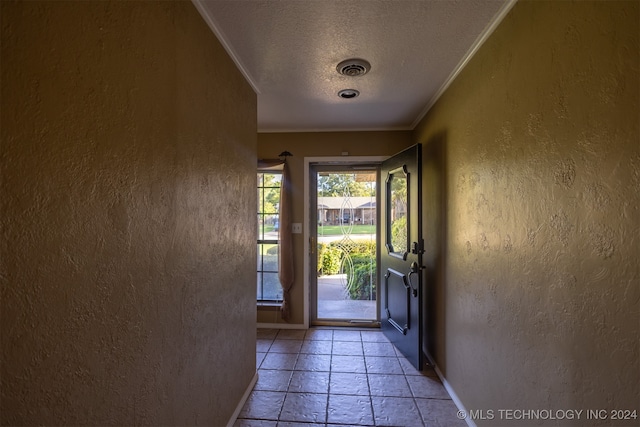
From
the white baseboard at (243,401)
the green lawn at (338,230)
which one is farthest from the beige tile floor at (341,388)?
the green lawn at (338,230)

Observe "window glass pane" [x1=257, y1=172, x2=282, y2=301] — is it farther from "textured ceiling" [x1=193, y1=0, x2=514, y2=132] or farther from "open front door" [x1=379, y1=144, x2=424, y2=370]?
Answer: "open front door" [x1=379, y1=144, x2=424, y2=370]

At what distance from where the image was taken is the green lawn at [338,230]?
3477 millimetres

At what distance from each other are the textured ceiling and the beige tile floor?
231cm

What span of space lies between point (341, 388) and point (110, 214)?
2055 mm

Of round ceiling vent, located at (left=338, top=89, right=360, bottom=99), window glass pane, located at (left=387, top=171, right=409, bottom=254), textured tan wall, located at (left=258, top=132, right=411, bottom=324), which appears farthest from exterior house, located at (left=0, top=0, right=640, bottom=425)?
textured tan wall, located at (left=258, top=132, right=411, bottom=324)

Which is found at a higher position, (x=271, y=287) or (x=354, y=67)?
(x=354, y=67)

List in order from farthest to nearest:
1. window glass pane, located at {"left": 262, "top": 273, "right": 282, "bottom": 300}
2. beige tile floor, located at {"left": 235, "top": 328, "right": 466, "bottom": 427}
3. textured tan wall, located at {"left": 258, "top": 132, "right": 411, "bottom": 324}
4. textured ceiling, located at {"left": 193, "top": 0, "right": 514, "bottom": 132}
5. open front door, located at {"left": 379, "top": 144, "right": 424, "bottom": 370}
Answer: window glass pane, located at {"left": 262, "top": 273, "right": 282, "bottom": 300}, textured tan wall, located at {"left": 258, "top": 132, "right": 411, "bottom": 324}, open front door, located at {"left": 379, "top": 144, "right": 424, "bottom": 370}, beige tile floor, located at {"left": 235, "top": 328, "right": 466, "bottom": 427}, textured ceiling, located at {"left": 193, "top": 0, "right": 514, "bottom": 132}

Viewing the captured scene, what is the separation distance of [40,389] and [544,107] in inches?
70.4

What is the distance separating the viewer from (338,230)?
3508mm

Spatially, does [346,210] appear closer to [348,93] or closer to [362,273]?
[362,273]

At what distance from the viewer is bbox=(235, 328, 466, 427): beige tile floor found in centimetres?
187

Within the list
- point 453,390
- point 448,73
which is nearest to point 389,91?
point 448,73

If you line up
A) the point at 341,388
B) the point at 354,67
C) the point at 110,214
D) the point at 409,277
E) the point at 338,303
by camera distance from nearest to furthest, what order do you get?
the point at 110,214, the point at 354,67, the point at 341,388, the point at 409,277, the point at 338,303

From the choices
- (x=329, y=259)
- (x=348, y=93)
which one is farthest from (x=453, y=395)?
(x=348, y=93)
